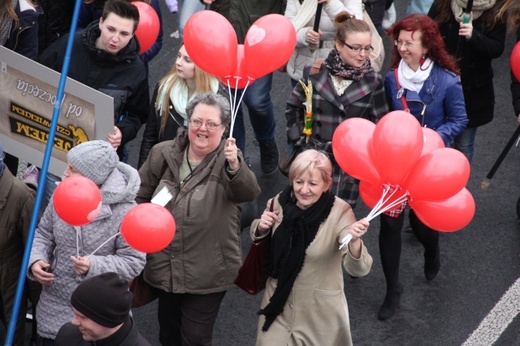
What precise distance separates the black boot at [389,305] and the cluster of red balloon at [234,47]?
1.74m

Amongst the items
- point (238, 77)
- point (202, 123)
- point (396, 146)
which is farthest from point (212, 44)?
point (396, 146)

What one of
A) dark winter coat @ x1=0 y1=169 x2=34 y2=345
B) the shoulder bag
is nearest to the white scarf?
the shoulder bag

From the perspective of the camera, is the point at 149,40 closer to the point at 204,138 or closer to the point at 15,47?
the point at 15,47

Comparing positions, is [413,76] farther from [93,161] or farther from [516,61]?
[93,161]

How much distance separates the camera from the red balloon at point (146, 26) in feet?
23.4

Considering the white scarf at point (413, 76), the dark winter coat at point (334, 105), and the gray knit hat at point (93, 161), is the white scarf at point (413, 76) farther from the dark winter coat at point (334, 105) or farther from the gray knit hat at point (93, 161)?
the gray knit hat at point (93, 161)

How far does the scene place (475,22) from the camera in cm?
738

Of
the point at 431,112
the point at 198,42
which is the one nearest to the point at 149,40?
the point at 198,42

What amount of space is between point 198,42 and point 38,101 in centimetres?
105

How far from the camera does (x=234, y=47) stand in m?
5.99

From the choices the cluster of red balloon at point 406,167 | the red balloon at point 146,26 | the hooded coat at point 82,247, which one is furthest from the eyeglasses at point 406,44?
the hooded coat at point 82,247

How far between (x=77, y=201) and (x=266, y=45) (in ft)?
5.14

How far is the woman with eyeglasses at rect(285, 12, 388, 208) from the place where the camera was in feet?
21.2

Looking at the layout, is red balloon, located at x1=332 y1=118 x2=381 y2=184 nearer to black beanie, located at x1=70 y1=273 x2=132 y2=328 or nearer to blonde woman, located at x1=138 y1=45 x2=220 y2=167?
blonde woman, located at x1=138 y1=45 x2=220 y2=167
